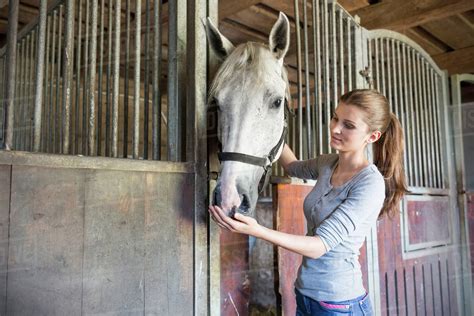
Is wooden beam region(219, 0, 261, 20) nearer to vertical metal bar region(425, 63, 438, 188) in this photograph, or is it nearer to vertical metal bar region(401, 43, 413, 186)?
vertical metal bar region(401, 43, 413, 186)

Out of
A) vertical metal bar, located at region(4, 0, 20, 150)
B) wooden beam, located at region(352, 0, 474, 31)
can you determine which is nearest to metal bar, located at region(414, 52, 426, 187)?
wooden beam, located at region(352, 0, 474, 31)

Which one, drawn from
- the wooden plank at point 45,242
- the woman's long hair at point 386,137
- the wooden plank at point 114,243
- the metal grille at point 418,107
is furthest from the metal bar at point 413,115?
the wooden plank at point 45,242

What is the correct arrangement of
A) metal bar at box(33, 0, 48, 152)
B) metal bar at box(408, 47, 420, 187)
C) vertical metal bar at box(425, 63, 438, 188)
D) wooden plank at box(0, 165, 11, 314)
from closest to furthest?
1. wooden plank at box(0, 165, 11, 314)
2. metal bar at box(33, 0, 48, 152)
3. metal bar at box(408, 47, 420, 187)
4. vertical metal bar at box(425, 63, 438, 188)

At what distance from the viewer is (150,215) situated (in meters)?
1.00

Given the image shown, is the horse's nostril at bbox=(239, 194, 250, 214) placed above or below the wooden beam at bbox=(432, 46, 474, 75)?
below

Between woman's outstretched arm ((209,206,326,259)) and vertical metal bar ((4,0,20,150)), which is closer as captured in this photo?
vertical metal bar ((4,0,20,150))

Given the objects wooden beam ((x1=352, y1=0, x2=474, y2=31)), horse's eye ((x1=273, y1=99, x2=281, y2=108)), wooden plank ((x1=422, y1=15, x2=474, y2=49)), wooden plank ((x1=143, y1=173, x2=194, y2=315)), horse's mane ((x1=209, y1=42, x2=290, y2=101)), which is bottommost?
wooden plank ((x1=143, y1=173, x2=194, y2=315))

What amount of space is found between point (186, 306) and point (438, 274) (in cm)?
209

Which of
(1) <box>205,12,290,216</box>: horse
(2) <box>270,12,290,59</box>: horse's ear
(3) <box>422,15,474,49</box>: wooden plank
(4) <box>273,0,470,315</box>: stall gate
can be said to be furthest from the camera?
(3) <box>422,15,474,49</box>: wooden plank

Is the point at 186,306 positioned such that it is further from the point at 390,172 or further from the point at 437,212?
the point at 437,212

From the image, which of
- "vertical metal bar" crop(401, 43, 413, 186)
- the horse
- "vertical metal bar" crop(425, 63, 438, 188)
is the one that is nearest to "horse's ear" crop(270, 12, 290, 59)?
the horse

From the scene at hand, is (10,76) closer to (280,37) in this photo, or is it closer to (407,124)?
(280,37)

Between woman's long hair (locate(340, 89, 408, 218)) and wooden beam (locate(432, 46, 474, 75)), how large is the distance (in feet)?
7.53

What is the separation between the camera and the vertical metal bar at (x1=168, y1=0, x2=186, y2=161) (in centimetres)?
116
